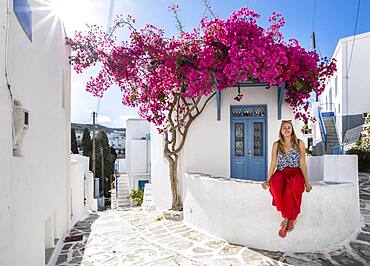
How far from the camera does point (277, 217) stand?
4.83m

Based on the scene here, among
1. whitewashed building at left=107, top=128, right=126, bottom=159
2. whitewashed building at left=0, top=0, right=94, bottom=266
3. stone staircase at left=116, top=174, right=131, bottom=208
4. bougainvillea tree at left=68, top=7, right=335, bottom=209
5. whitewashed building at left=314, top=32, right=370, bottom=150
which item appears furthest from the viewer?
whitewashed building at left=107, top=128, right=126, bottom=159

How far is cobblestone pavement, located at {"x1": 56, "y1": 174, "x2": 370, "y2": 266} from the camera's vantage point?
4.43 metres

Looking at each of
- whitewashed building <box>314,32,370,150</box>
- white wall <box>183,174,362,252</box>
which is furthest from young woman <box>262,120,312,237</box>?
whitewashed building <box>314,32,370,150</box>

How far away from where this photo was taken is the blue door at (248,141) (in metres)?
7.36

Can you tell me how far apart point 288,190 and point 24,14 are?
15.2ft

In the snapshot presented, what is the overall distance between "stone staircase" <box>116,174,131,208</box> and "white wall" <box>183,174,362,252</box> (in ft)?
58.4

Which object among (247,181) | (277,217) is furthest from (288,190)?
(247,181)

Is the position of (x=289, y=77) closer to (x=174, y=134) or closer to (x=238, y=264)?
(x=174, y=134)

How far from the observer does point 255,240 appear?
4.95 m

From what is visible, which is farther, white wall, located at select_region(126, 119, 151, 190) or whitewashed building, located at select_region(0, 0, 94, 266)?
white wall, located at select_region(126, 119, 151, 190)

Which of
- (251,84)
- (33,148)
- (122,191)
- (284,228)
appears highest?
(251,84)

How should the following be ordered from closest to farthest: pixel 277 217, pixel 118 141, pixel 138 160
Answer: pixel 277 217
pixel 138 160
pixel 118 141

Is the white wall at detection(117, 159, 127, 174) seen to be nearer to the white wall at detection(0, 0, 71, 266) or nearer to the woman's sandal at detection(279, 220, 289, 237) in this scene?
the white wall at detection(0, 0, 71, 266)

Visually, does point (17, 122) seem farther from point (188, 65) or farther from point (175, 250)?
point (188, 65)
